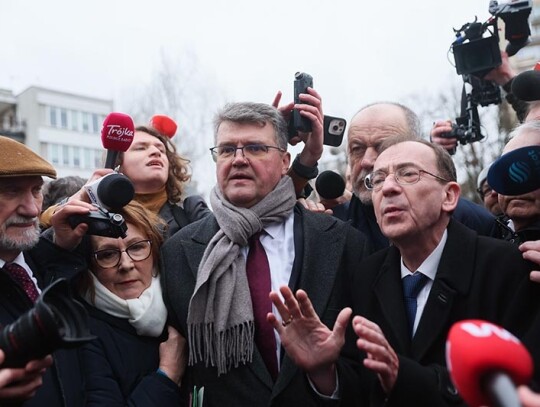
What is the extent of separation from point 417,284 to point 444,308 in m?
0.22

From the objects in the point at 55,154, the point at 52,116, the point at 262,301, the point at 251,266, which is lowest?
the point at 55,154

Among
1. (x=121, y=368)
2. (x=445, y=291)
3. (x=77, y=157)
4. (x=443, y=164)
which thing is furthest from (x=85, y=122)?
(x=445, y=291)

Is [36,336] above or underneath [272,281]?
above

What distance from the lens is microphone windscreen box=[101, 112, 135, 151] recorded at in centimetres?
313

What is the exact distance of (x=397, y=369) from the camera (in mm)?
2164

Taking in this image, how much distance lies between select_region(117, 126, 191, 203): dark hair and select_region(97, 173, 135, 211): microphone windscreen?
1059 millimetres

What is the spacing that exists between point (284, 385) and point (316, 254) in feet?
2.16

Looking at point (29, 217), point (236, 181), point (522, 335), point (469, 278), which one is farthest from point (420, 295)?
point (29, 217)

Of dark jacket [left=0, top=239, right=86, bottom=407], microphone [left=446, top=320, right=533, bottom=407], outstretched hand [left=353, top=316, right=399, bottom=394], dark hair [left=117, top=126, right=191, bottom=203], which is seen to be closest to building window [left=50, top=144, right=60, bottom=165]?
dark hair [left=117, top=126, right=191, bottom=203]

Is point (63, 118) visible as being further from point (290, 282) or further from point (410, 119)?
point (290, 282)

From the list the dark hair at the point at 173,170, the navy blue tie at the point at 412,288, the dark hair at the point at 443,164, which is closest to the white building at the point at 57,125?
the dark hair at the point at 173,170

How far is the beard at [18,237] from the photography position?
2.58m

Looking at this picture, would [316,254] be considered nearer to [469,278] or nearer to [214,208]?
[214,208]

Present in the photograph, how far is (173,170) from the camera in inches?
156
